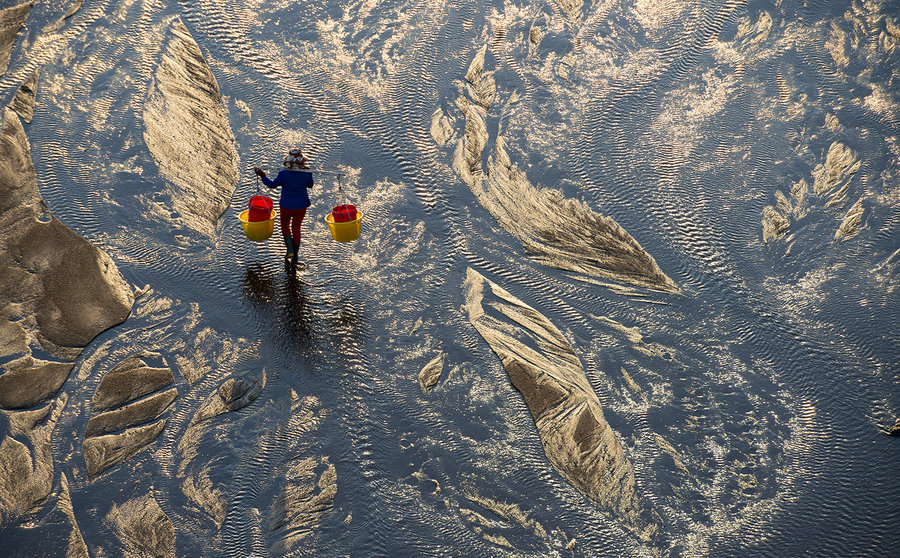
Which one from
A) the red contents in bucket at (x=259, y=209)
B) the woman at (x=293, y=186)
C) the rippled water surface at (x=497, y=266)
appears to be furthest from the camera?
the red contents in bucket at (x=259, y=209)

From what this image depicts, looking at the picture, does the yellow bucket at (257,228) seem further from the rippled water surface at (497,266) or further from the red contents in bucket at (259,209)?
the rippled water surface at (497,266)

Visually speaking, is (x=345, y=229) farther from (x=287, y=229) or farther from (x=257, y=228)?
(x=257, y=228)

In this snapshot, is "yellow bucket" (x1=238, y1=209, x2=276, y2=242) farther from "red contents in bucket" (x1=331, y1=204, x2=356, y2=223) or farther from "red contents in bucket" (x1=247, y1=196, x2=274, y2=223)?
"red contents in bucket" (x1=331, y1=204, x2=356, y2=223)

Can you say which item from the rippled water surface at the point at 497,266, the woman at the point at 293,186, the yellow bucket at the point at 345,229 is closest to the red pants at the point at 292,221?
the woman at the point at 293,186

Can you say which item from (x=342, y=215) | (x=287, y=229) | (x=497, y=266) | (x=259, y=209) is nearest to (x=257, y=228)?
(x=259, y=209)

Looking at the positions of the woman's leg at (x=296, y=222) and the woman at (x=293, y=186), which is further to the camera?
the woman's leg at (x=296, y=222)

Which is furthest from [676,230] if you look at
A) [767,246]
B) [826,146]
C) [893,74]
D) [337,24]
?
[337,24]

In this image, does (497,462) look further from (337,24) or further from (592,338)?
(337,24)

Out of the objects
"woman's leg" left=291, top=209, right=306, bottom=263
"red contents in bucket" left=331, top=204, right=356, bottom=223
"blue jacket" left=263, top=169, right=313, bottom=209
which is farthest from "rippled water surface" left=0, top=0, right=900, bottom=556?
"blue jacket" left=263, top=169, right=313, bottom=209
